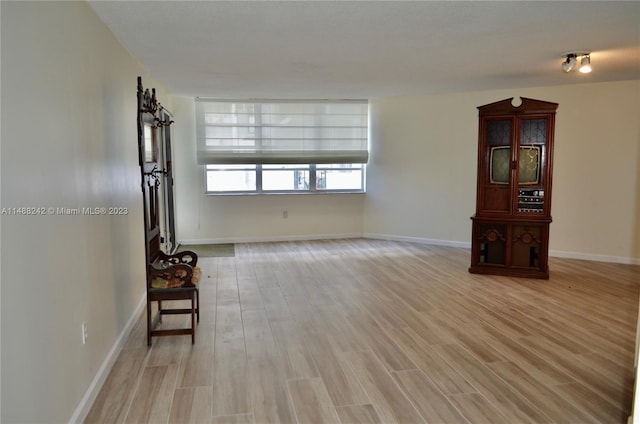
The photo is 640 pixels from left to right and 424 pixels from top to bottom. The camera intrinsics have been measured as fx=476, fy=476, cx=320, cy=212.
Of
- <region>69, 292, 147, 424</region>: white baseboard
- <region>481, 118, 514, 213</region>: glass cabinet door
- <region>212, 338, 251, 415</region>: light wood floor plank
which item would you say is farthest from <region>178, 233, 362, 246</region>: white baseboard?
<region>212, 338, 251, 415</region>: light wood floor plank

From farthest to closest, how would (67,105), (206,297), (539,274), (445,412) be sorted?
(539,274)
(206,297)
(445,412)
(67,105)

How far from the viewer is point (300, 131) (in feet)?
24.9

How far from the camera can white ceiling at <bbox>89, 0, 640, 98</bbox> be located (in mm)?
2984

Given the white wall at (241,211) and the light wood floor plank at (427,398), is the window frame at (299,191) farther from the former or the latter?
the light wood floor plank at (427,398)

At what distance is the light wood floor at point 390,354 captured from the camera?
2.64m

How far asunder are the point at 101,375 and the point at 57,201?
1241 mm

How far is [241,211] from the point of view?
25.2 ft

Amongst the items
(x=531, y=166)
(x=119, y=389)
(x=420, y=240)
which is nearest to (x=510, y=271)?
(x=531, y=166)

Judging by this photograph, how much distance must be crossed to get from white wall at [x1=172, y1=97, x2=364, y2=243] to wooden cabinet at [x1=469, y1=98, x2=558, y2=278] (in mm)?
2786

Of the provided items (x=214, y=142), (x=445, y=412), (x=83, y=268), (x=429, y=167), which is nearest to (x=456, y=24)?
(x=445, y=412)

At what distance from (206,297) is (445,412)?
9.23ft

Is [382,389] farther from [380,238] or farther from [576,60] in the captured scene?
[380,238]

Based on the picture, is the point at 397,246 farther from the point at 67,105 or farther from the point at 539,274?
the point at 67,105

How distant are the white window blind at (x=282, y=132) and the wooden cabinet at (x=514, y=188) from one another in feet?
8.63
